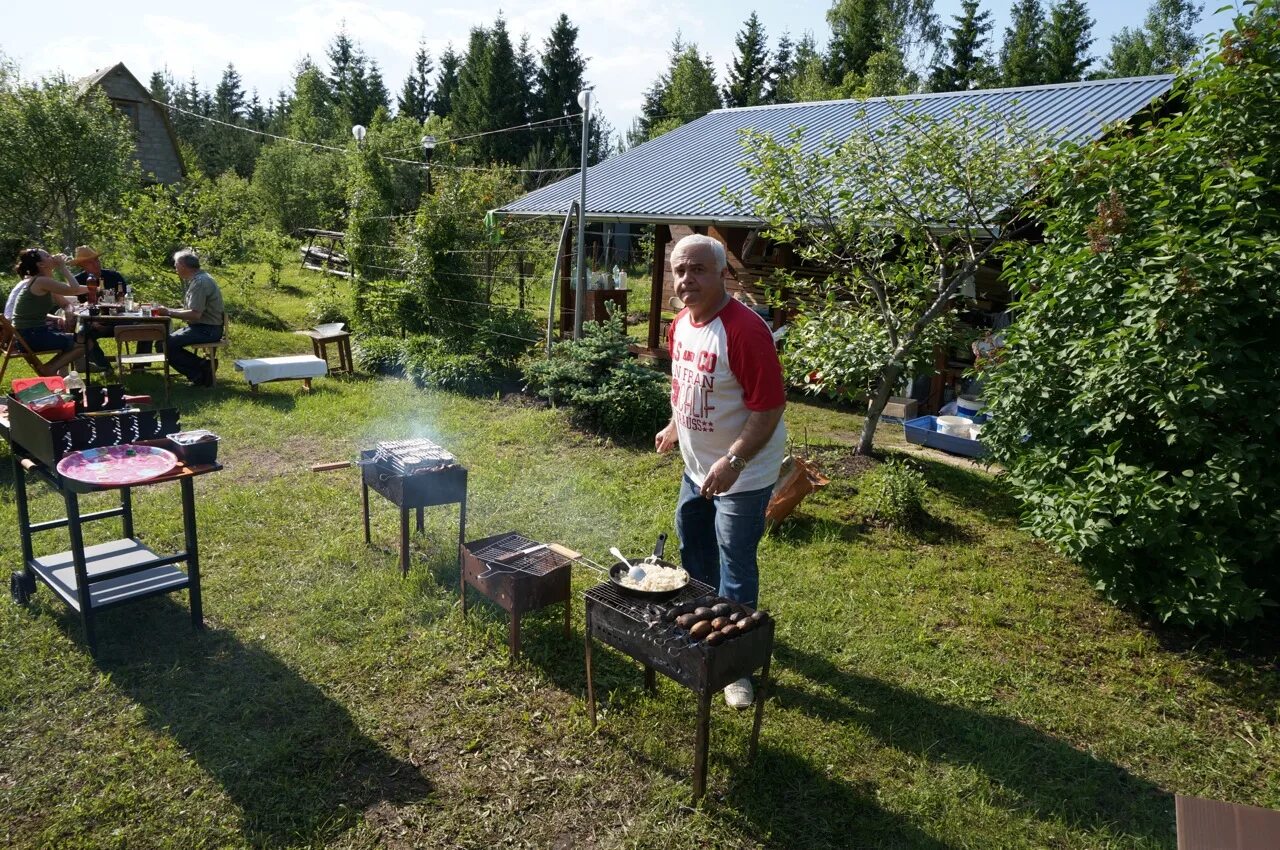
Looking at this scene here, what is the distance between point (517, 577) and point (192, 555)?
1768 mm

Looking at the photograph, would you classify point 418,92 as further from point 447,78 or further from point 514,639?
point 514,639

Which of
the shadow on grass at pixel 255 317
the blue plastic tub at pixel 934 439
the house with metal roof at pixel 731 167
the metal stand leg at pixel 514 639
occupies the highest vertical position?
the house with metal roof at pixel 731 167

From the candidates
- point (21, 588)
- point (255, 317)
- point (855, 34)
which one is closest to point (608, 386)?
point (21, 588)

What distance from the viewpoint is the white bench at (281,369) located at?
9.59m

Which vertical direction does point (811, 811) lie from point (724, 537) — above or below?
below

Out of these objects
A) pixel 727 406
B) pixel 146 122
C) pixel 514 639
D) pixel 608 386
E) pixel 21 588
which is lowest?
pixel 514 639

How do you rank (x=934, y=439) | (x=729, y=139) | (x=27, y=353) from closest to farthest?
(x=27, y=353)
(x=934, y=439)
(x=729, y=139)

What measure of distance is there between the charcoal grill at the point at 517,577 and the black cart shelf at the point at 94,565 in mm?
1442

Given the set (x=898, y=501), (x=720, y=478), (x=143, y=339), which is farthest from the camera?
(x=143, y=339)

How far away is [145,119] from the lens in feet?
92.6

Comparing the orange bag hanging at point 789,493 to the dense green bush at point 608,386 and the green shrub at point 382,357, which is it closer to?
the dense green bush at point 608,386

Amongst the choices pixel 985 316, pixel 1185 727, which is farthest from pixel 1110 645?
pixel 985 316

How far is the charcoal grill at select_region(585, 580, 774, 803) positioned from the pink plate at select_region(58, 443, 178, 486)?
7.49ft

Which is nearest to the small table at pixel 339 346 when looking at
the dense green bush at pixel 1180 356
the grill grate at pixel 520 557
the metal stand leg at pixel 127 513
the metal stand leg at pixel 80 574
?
the metal stand leg at pixel 127 513
